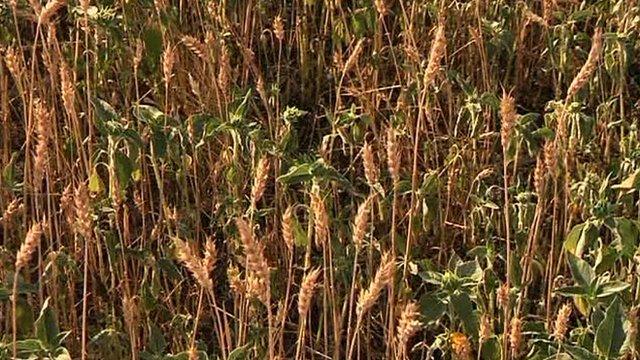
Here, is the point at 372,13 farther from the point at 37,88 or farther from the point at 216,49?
the point at 37,88

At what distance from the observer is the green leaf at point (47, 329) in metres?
1.20

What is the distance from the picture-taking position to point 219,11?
78.7 inches

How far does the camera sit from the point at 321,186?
1.46 metres

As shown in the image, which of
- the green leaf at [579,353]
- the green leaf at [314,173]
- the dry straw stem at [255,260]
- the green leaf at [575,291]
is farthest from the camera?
the green leaf at [314,173]

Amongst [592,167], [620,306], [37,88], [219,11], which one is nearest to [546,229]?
[592,167]

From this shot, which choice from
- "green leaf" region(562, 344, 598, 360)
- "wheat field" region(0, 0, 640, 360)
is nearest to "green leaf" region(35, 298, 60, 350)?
"wheat field" region(0, 0, 640, 360)

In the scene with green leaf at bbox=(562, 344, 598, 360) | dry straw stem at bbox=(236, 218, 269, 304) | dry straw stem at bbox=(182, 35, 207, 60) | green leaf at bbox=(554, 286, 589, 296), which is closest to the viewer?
dry straw stem at bbox=(236, 218, 269, 304)

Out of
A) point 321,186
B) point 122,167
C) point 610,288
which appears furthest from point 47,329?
point 610,288

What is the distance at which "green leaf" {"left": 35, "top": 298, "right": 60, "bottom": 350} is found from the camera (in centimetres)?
120

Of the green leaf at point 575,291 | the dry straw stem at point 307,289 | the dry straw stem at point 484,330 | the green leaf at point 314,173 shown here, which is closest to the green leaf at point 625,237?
the green leaf at point 575,291

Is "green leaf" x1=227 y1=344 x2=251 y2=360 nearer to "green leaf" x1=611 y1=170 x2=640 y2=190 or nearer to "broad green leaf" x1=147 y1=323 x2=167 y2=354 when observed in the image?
"broad green leaf" x1=147 y1=323 x2=167 y2=354

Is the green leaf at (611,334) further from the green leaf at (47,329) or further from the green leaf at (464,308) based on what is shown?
the green leaf at (47,329)

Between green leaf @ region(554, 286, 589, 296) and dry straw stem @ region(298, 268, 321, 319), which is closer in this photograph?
dry straw stem @ region(298, 268, 321, 319)

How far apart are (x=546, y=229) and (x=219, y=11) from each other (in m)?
0.73
